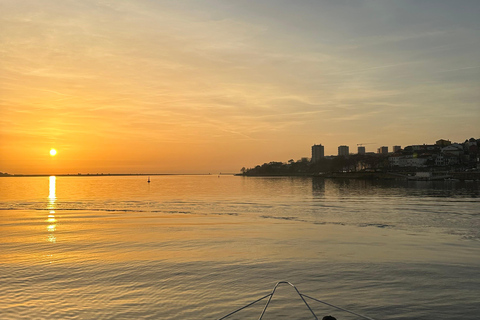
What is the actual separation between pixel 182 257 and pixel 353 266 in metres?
7.85

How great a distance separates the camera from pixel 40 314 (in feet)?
34.4

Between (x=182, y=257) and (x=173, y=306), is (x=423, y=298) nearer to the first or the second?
(x=173, y=306)

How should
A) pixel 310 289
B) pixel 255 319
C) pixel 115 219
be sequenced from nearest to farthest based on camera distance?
pixel 255 319, pixel 310 289, pixel 115 219

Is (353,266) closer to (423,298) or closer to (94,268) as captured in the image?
(423,298)

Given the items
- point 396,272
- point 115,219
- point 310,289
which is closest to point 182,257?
point 310,289

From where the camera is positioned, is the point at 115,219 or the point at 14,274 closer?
the point at 14,274

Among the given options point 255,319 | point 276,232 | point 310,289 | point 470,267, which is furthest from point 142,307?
point 276,232

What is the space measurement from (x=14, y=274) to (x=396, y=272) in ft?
49.7

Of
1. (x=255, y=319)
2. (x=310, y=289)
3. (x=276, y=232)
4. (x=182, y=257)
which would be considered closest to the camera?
(x=255, y=319)

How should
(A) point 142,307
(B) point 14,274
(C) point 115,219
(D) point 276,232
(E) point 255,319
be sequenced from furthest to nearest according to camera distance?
1. (C) point 115,219
2. (D) point 276,232
3. (B) point 14,274
4. (A) point 142,307
5. (E) point 255,319

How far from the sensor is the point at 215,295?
12.3 meters

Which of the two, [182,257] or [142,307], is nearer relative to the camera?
[142,307]

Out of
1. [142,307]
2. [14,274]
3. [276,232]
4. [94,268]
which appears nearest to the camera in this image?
[142,307]

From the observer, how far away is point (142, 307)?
440 inches
